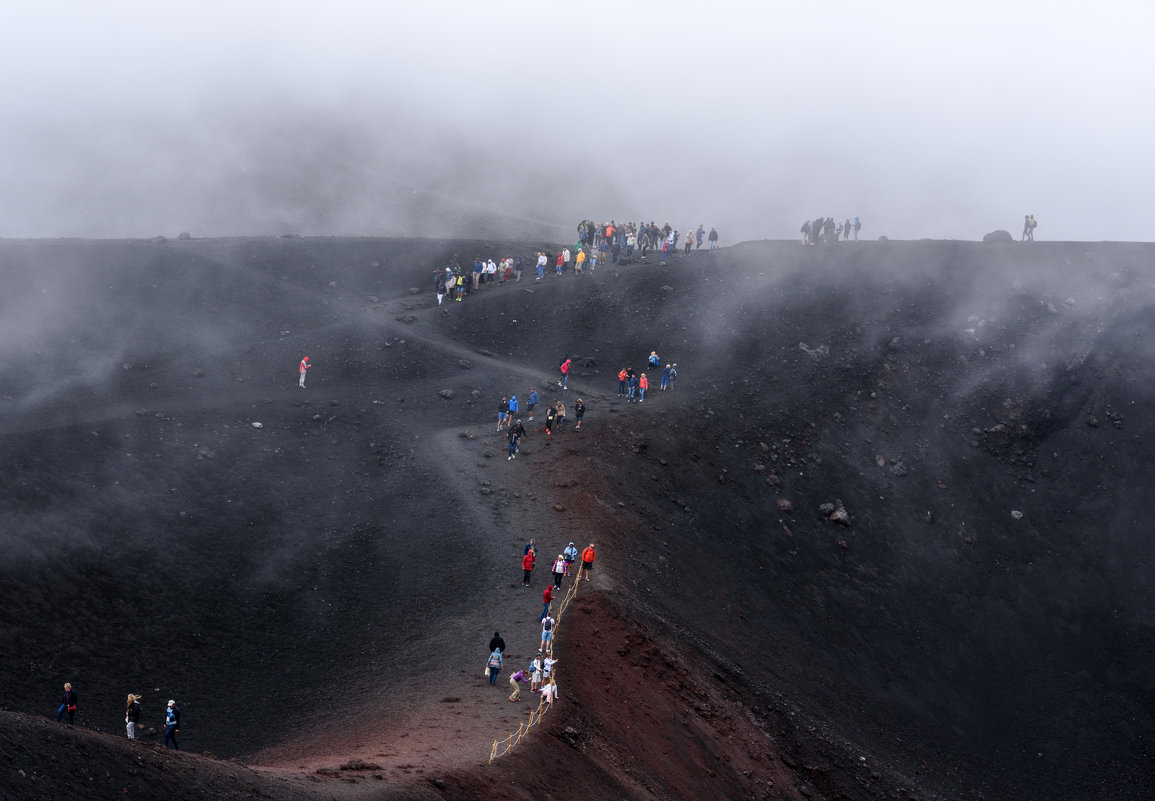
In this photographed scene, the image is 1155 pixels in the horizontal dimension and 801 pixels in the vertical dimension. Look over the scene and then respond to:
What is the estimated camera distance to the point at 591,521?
36281 millimetres

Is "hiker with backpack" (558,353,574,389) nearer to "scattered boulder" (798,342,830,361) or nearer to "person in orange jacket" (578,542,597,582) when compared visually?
"scattered boulder" (798,342,830,361)

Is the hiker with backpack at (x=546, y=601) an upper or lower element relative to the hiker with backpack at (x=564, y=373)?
lower

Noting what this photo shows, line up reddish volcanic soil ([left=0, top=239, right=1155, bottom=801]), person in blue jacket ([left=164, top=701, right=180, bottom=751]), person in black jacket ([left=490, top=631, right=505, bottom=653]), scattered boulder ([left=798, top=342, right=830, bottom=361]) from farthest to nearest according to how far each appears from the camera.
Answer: scattered boulder ([left=798, top=342, right=830, bottom=361])
reddish volcanic soil ([left=0, top=239, right=1155, bottom=801])
person in black jacket ([left=490, top=631, right=505, bottom=653])
person in blue jacket ([left=164, top=701, right=180, bottom=751])

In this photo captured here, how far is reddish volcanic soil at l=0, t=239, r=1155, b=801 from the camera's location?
90.4 feet

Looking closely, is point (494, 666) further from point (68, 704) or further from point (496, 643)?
point (68, 704)

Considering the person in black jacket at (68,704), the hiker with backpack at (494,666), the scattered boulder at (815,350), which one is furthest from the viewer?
the scattered boulder at (815,350)

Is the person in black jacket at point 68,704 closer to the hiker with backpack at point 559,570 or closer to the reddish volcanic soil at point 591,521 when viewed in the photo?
the reddish volcanic soil at point 591,521

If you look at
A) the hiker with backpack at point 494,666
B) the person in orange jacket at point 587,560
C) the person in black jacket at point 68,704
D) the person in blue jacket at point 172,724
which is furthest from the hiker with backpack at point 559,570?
the person in black jacket at point 68,704

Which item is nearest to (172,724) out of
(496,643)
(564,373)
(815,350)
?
(496,643)

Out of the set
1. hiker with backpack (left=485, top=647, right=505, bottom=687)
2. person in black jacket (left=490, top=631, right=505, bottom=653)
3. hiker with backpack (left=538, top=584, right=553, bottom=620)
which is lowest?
hiker with backpack (left=485, top=647, right=505, bottom=687)

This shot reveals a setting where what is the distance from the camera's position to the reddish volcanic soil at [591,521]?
27562mm

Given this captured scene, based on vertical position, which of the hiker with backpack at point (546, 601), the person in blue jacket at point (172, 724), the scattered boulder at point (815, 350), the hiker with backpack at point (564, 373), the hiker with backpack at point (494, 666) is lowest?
the person in blue jacket at point (172, 724)

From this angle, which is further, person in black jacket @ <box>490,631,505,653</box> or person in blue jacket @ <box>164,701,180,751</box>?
person in black jacket @ <box>490,631,505,653</box>

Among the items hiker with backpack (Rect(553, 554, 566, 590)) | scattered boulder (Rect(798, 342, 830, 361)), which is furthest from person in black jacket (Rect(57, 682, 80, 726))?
scattered boulder (Rect(798, 342, 830, 361))
